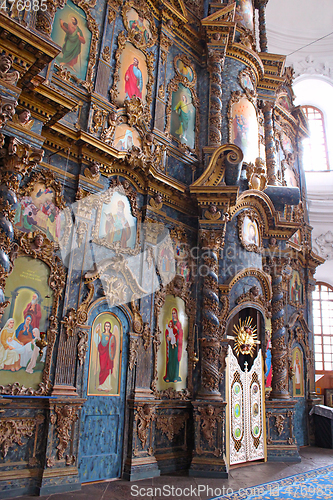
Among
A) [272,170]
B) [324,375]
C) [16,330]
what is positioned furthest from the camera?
[324,375]

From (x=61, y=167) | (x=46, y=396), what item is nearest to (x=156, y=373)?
(x=46, y=396)

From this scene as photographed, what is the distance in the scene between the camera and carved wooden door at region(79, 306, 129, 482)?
25.1 ft

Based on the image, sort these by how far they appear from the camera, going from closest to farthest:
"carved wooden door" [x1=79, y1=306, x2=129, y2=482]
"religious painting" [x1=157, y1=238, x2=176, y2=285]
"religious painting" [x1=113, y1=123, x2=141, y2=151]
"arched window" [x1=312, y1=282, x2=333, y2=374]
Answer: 1. "carved wooden door" [x1=79, y1=306, x2=129, y2=482]
2. "religious painting" [x1=113, y1=123, x2=141, y2=151]
3. "religious painting" [x1=157, y1=238, x2=176, y2=285]
4. "arched window" [x1=312, y1=282, x2=333, y2=374]

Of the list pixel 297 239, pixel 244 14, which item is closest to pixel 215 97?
pixel 244 14

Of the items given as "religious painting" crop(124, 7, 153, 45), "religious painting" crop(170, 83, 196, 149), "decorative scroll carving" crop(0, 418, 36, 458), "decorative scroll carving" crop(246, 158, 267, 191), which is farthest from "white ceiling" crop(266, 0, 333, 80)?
"decorative scroll carving" crop(0, 418, 36, 458)

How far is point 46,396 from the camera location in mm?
6996

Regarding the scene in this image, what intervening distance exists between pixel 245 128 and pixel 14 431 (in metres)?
10.1

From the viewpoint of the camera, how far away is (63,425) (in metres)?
7.09

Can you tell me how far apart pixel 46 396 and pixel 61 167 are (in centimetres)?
424

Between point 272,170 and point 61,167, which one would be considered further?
point 272,170

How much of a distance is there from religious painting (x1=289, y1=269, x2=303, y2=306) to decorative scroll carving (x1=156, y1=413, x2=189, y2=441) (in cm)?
671

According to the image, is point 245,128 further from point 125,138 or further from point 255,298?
point 255,298

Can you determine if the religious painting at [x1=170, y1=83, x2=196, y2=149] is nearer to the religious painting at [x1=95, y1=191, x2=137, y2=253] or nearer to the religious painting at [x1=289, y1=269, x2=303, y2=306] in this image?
the religious painting at [x1=95, y1=191, x2=137, y2=253]

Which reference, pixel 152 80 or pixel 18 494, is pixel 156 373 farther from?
pixel 152 80
